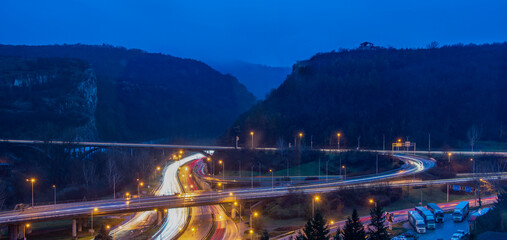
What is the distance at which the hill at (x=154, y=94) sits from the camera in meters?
113

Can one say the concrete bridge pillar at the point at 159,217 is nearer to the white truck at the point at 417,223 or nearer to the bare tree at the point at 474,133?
the white truck at the point at 417,223

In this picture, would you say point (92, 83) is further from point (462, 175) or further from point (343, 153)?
point (462, 175)

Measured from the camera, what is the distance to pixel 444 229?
2630 centimetres

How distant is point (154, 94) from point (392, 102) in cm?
8687

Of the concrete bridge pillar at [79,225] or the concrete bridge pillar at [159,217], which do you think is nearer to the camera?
the concrete bridge pillar at [79,225]

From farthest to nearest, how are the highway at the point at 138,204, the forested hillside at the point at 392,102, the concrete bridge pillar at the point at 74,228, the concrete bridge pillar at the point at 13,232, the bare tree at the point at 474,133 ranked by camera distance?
the forested hillside at the point at 392,102 < the bare tree at the point at 474,133 < the concrete bridge pillar at the point at 74,228 < the highway at the point at 138,204 < the concrete bridge pillar at the point at 13,232

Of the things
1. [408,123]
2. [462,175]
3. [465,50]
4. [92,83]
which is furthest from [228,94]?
[462,175]

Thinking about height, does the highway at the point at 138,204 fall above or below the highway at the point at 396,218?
above

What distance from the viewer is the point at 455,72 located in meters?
87.5

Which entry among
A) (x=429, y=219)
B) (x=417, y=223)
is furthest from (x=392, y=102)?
(x=417, y=223)

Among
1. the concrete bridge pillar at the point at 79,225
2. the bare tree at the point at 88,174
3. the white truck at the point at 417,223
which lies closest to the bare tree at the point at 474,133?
the white truck at the point at 417,223

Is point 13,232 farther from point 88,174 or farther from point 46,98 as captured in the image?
point 46,98

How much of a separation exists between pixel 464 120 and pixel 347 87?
2542cm

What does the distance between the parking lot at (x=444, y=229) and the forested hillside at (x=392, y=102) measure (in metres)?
35.5
